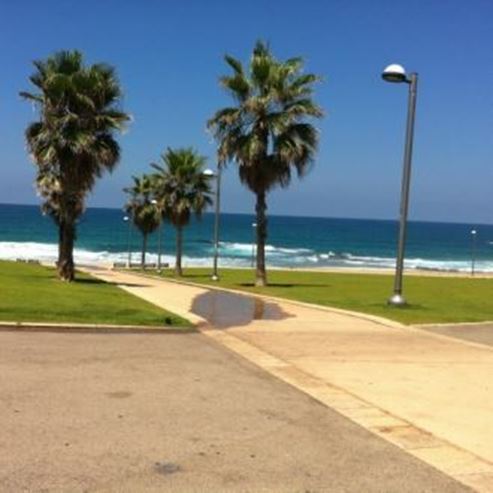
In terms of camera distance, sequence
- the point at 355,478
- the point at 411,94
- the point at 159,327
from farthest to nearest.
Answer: the point at 411,94 → the point at 159,327 → the point at 355,478

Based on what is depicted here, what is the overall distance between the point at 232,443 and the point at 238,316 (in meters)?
10.2

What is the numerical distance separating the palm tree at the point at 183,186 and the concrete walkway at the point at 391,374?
38274 millimetres

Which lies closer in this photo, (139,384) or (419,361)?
(139,384)

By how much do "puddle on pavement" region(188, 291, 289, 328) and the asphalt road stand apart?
18.6ft

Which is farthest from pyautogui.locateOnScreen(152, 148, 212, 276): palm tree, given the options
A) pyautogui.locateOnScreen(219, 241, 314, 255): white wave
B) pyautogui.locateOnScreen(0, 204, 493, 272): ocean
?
pyautogui.locateOnScreen(219, 241, 314, 255): white wave

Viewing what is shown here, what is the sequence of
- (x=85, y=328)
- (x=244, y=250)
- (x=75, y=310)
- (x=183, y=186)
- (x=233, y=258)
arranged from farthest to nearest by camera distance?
(x=244, y=250), (x=233, y=258), (x=183, y=186), (x=75, y=310), (x=85, y=328)

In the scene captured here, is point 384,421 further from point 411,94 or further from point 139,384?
point 411,94

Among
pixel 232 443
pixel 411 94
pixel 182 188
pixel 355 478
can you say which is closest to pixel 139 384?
pixel 232 443

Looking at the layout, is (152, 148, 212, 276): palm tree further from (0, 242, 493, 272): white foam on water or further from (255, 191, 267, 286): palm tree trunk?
(0, 242, 493, 272): white foam on water

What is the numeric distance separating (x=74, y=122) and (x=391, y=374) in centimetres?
2034

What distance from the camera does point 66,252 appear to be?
3008 cm

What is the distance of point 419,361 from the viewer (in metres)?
11.1

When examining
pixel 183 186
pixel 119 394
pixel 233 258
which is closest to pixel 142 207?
pixel 183 186

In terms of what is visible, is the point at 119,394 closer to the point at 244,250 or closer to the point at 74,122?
the point at 74,122
